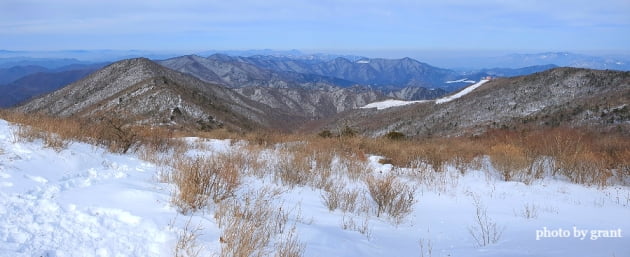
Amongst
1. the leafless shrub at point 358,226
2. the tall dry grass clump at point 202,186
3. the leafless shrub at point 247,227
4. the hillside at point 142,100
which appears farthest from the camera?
the hillside at point 142,100

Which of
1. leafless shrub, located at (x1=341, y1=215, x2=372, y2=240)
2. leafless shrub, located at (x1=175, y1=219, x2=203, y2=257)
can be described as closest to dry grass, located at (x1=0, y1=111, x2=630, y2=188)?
leafless shrub, located at (x1=341, y1=215, x2=372, y2=240)

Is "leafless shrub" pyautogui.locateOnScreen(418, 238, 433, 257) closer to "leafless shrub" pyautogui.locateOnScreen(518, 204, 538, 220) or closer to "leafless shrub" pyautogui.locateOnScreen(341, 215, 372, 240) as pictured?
"leafless shrub" pyautogui.locateOnScreen(341, 215, 372, 240)

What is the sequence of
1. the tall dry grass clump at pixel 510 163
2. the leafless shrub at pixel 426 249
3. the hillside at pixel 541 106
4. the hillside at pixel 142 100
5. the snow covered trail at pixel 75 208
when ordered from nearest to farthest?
1. the snow covered trail at pixel 75 208
2. the leafless shrub at pixel 426 249
3. the tall dry grass clump at pixel 510 163
4. the hillside at pixel 541 106
5. the hillside at pixel 142 100

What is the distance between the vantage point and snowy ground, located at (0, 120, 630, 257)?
2.99m

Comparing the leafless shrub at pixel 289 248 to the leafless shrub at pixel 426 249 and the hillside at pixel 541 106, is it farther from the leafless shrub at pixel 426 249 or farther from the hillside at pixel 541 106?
the hillside at pixel 541 106

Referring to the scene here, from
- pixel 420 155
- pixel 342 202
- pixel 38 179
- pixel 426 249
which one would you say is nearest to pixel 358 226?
pixel 426 249

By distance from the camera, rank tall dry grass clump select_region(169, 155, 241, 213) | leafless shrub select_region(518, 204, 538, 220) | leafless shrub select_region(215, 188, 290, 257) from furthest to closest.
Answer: leafless shrub select_region(518, 204, 538, 220)
tall dry grass clump select_region(169, 155, 241, 213)
leafless shrub select_region(215, 188, 290, 257)

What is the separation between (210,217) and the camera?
3.80 metres

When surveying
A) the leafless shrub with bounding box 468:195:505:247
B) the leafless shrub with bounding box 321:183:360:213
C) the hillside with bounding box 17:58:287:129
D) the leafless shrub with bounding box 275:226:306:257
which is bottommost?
the hillside with bounding box 17:58:287:129

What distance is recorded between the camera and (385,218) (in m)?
5.02

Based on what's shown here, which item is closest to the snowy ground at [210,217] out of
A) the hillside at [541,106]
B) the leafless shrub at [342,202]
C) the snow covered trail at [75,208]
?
the snow covered trail at [75,208]

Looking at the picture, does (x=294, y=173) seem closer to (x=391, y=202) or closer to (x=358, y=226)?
(x=391, y=202)

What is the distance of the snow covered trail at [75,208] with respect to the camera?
2812mm

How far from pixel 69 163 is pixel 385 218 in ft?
13.9
